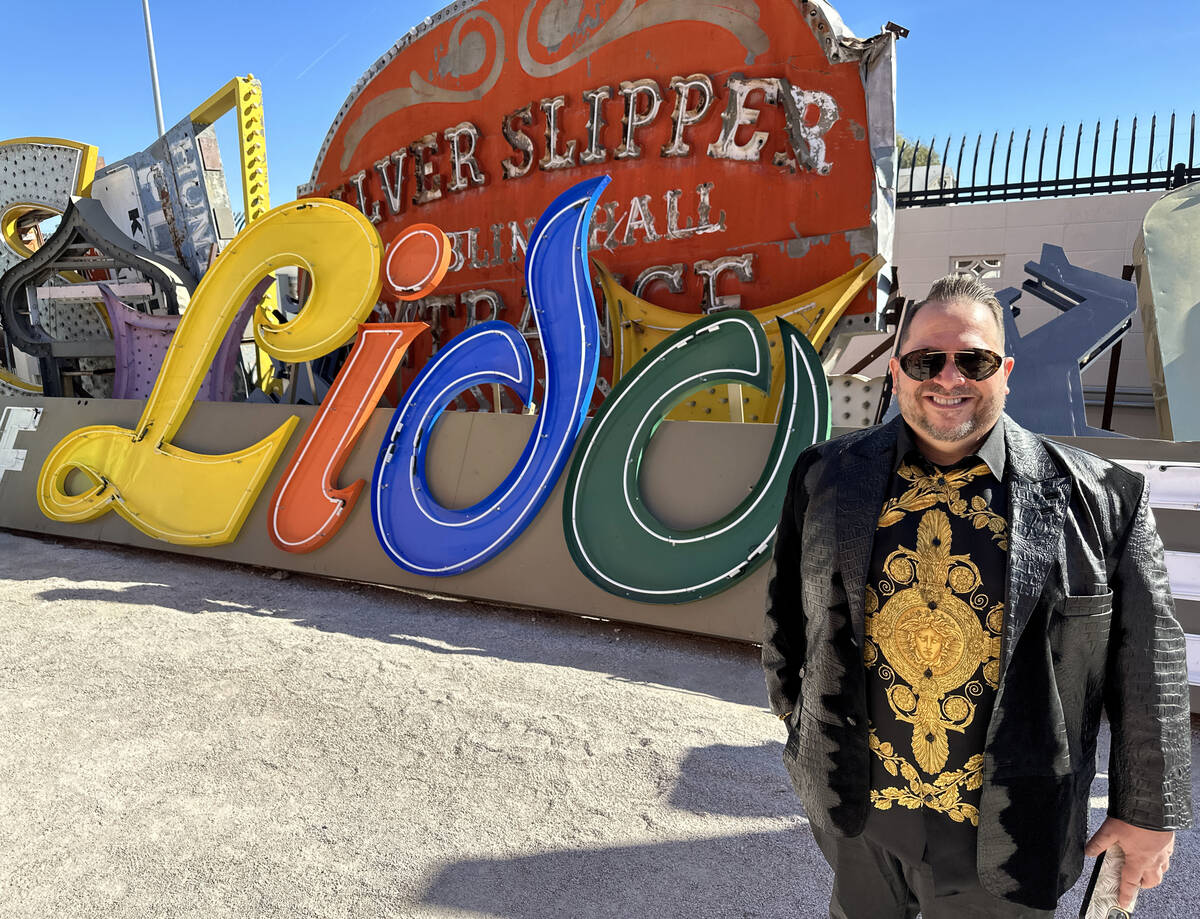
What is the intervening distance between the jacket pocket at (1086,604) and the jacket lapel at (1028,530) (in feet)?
0.20

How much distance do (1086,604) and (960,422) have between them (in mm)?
420

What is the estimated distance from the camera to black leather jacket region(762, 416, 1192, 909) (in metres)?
1.59

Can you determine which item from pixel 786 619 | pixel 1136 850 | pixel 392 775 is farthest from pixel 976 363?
pixel 392 775

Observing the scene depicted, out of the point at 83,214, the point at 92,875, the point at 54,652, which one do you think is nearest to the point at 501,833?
the point at 92,875

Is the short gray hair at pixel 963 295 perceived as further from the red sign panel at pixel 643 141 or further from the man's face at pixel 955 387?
the red sign panel at pixel 643 141

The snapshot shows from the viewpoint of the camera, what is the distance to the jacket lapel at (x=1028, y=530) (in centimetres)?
159

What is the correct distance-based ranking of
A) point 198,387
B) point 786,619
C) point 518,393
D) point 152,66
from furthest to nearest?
point 152,66 < point 198,387 < point 518,393 < point 786,619

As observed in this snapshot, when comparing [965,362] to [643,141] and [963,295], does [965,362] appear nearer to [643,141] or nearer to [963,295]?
[963,295]

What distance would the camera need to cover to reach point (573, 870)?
9.71 ft

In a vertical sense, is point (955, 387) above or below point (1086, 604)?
above

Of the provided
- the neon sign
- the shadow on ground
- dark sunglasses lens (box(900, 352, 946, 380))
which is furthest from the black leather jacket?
the neon sign

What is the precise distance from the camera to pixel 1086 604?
1597 mm

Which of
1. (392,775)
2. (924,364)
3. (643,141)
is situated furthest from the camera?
(643,141)

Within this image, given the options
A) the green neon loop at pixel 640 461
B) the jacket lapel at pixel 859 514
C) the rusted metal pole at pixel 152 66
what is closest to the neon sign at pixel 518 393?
the green neon loop at pixel 640 461
